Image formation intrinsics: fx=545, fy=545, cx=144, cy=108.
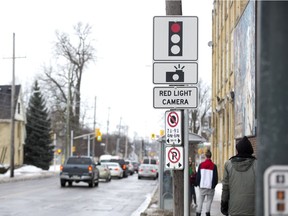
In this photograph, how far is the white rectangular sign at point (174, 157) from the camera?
8.20 metres

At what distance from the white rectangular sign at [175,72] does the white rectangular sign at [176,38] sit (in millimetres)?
99

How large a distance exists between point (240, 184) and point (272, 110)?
13.9 feet

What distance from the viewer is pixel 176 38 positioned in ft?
26.8

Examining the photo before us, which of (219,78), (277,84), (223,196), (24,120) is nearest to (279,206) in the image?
(277,84)

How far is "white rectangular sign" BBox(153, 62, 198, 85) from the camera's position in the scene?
8.20m

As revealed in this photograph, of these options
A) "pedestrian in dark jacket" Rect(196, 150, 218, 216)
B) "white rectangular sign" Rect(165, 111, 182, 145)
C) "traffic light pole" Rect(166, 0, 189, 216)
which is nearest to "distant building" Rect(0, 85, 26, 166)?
"pedestrian in dark jacket" Rect(196, 150, 218, 216)

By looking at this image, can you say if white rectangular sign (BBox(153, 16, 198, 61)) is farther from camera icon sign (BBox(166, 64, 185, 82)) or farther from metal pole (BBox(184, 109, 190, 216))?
metal pole (BBox(184, 109, 190, 216))

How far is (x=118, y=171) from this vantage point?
4872 centimetres

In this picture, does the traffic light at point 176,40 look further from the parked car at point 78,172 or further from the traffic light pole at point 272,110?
the parked car at point 78,172

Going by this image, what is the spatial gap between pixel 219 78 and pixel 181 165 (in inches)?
1074

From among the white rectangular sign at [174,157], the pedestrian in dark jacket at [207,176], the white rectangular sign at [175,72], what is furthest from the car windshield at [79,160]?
the white rectangular sign at [175,72]

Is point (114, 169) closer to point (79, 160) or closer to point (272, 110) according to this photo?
point (79, 160)

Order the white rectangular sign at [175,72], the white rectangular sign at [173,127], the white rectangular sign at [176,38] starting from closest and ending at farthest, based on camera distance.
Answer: the white rectangular sign at [176,38], the white rectangular sign at [175,72], the white rectangular sign at [173,127]

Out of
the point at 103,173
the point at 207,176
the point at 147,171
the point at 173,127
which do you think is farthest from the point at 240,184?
the point at 147,171
